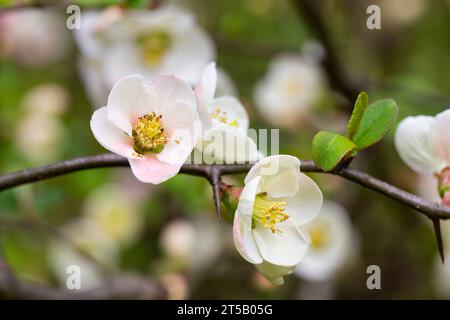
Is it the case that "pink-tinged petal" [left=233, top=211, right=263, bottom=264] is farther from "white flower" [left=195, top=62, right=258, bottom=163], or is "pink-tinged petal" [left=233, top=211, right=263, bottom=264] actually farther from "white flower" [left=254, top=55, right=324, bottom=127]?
→ "white flower" [left=254, top=55, right=324, bottom=127]

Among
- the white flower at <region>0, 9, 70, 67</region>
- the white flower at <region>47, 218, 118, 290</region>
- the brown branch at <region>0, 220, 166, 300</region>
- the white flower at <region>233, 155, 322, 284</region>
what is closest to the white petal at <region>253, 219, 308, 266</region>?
the white flower at <region>233, 155, 322, 284</region>

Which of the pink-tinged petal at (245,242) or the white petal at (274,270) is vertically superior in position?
the pink-tinged petal at (245,242)

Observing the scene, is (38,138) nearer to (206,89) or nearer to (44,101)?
(44,101)

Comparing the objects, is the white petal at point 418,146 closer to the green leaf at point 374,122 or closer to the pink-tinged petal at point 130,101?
the green leaf at point 374,122

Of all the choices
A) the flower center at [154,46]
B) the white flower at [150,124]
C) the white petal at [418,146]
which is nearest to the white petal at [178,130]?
the white flower at [150,124]

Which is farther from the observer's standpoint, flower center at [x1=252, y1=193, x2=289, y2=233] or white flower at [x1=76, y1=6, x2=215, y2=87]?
white flower at [x1=76, y1=6, x2=215, y2=87]
